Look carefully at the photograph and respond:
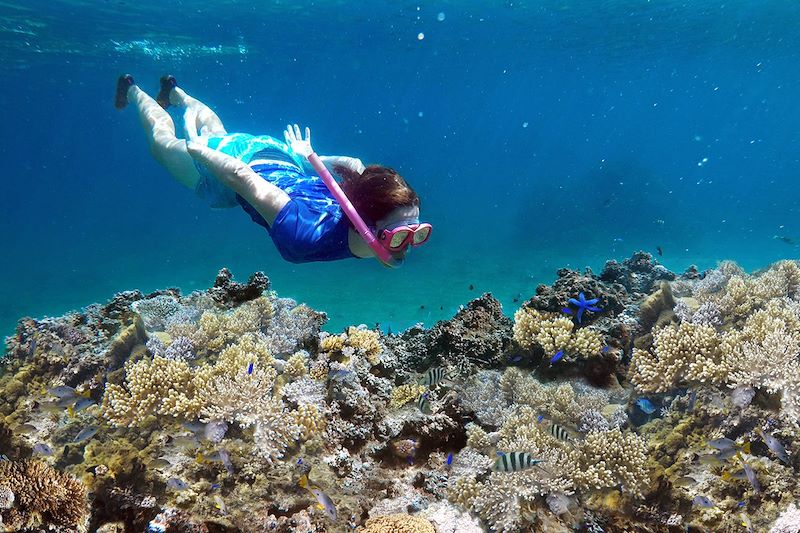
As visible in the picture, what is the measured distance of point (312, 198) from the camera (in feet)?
16.0

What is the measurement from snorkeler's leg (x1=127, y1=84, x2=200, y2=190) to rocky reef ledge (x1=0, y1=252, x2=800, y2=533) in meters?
1.90

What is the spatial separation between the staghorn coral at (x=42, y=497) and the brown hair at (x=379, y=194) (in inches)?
132

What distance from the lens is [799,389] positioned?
4203 millimetres

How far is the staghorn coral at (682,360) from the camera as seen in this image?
4750mm

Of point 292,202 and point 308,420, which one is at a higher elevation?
point 292,202

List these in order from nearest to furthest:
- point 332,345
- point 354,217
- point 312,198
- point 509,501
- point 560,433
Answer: point 509,501 < point 354,217 < point 560,433 < point 312,198 < point 332,345

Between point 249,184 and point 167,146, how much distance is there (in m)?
2.76

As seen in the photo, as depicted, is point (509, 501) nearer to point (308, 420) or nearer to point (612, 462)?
point (612, 462)

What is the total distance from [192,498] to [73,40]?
1396 inches

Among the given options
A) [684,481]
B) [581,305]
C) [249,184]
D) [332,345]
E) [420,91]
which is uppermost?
[420,91]

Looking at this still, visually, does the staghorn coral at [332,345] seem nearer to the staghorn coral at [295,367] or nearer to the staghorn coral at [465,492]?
the staghorn coral at [295,367]

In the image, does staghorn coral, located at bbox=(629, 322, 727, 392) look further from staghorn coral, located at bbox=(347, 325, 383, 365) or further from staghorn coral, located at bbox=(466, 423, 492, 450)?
staghorn coral, located at bbox=(347, 325, 383, 365)

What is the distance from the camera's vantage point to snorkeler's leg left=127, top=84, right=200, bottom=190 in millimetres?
6414

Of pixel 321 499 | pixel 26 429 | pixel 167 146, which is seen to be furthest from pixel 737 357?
pixel 167 146
